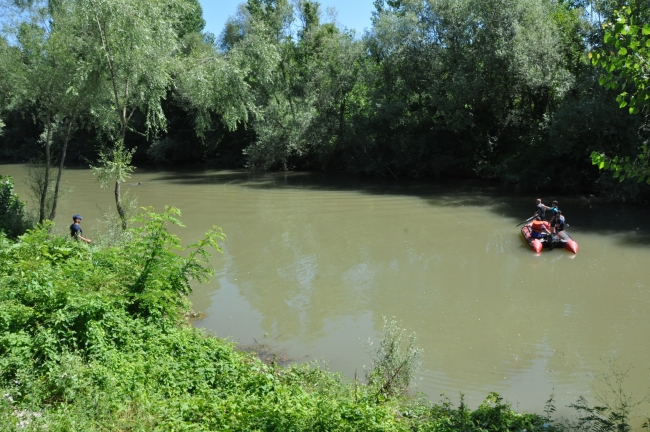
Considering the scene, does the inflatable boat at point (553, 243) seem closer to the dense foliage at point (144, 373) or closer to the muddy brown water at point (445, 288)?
the muddy brown water at point (445, 288)

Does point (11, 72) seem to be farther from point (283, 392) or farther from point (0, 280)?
point (283, 392)

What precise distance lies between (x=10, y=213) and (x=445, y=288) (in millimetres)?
11065

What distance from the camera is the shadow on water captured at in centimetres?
2041

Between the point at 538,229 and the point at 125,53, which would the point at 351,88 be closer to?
the point at 538,229

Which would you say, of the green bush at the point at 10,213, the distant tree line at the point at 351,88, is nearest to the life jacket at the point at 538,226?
the distant tree line at the point at 351,88

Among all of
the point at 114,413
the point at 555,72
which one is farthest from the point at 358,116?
the point at 114,413

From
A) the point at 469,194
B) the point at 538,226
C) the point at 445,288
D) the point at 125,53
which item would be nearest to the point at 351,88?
the point at 469,194

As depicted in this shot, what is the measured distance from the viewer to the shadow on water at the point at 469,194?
20406mm

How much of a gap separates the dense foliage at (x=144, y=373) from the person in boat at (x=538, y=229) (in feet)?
34.1

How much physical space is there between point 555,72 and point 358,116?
11.2 metres

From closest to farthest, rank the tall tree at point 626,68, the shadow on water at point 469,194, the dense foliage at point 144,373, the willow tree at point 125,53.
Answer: the tall tree at point 626,68 → the dense foliage at point 144,373 → the willow tree at point 125,53 → the shadow on water at point 469,194

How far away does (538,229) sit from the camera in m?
17.2

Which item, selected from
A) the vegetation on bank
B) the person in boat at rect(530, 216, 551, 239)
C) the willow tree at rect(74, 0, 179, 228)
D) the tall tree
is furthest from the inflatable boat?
the tall tree

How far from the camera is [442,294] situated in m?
13.2
